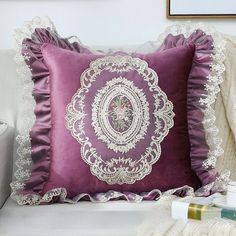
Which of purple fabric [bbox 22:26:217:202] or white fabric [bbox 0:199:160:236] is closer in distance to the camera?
white fabric [bbox 0:199:160:236]

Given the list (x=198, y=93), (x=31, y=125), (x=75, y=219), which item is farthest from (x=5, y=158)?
(x=198, y=93)

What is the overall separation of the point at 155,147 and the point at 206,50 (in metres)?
0.36

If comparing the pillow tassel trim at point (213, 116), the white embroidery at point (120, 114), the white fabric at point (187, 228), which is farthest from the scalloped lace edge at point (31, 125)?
the white fabric at point (187, 228)

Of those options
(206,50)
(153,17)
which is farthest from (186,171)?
(153,17)

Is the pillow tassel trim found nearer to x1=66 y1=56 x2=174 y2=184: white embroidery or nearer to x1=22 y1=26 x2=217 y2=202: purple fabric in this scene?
x1=22 y1=26 x2=217 y2=202: purple fabric

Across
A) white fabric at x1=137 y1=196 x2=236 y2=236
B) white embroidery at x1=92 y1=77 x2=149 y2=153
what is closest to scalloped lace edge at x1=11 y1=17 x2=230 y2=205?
white embroidery at x1=92 y1=77 x2=149 y2=153

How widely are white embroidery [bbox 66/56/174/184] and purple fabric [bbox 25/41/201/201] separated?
17mm

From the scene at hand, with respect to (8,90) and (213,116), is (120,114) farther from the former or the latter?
(8,90)

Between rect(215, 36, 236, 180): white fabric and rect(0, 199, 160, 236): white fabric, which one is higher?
rect(215, 36, 236, 180): white fabric

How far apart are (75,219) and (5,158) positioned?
0.34m

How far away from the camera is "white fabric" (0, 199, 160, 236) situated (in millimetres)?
1173

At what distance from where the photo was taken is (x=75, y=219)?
1.26m

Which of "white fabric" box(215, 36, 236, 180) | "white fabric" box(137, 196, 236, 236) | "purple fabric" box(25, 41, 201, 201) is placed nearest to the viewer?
"white fabric" box(137, 196, 236, 236)

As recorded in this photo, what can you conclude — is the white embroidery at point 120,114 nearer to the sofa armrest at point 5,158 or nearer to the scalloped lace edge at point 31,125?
the scalloped lace edge at point 31,125
